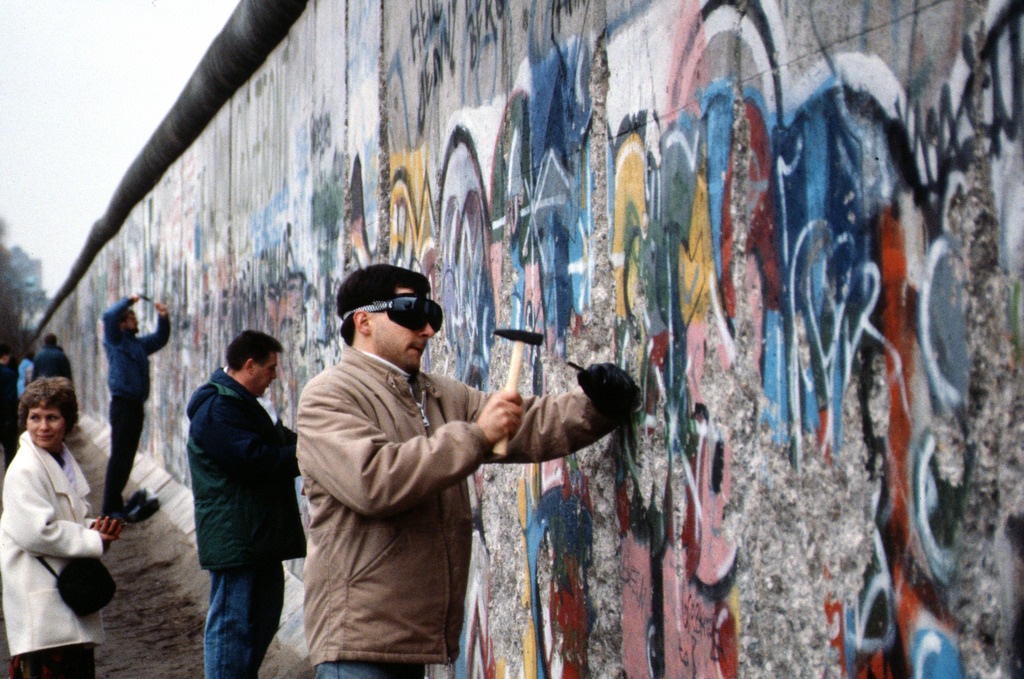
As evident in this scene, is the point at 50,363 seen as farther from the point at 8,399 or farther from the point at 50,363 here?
the point at 8,399

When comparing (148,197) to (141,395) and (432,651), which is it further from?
(432,651)

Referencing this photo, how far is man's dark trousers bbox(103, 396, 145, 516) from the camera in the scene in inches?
362

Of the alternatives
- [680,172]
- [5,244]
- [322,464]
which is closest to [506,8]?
[680,172]

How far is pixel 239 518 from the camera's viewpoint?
168 inches

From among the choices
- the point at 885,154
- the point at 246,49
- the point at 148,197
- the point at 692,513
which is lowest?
the point at 692,513

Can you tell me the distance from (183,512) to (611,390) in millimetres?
8010

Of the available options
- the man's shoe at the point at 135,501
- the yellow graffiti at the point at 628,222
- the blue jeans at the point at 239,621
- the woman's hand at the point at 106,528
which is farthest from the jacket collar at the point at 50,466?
the man's shoe at the point at 135,501

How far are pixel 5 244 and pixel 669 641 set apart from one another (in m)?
62.8

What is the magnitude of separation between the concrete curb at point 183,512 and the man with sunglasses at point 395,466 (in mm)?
3143

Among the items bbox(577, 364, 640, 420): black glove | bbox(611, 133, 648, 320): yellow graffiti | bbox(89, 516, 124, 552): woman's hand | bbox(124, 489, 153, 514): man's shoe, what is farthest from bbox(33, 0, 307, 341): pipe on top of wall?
bbox(577, 364, 640, 420): black glove

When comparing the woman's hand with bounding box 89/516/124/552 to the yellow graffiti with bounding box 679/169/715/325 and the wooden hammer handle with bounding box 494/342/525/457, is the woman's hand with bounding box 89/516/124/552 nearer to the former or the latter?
the wooden hammer handle with bounding box 494/342/525/457

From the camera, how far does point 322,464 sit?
2680 mm

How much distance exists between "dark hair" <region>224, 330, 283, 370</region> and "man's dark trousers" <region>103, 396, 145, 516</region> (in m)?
5.20

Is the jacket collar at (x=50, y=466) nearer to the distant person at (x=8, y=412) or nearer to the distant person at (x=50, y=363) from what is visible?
the distant person at (x=8, y=412)
